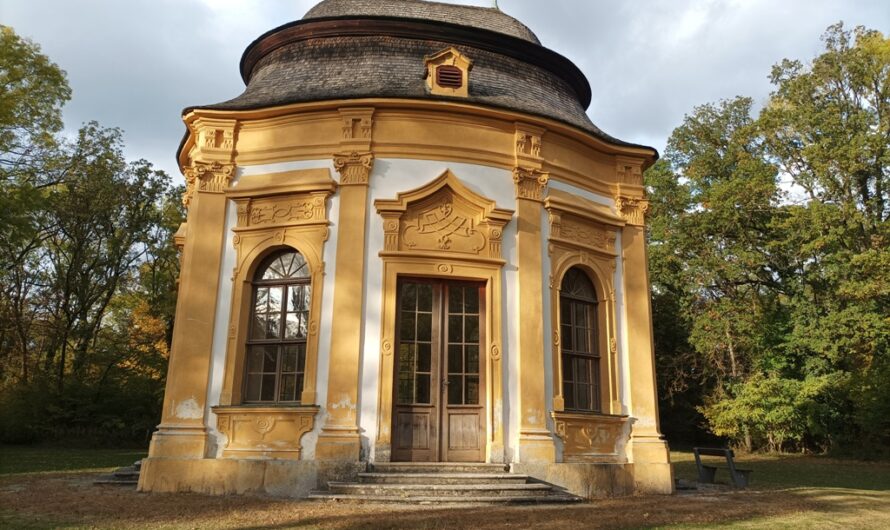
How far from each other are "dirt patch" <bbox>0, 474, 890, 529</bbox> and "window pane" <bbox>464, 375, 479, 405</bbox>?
2.13 m

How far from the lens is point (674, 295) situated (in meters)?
25.1

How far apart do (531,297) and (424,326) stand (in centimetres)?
165

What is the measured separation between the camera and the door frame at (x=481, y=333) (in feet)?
30.7

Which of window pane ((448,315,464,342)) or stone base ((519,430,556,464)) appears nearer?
stone base ((519,430,556,464))

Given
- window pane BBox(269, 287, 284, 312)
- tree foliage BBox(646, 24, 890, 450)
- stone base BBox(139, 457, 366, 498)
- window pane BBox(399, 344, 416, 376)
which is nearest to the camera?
stone base BBox(139, 457, 366, 498)

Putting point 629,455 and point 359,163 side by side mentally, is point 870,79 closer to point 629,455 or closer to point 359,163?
point 629,455

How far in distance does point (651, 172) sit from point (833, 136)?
6.02m

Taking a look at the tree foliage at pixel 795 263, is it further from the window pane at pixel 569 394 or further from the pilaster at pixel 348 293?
the pilaster at pixel 348 293

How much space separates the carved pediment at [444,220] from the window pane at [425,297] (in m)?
0.56

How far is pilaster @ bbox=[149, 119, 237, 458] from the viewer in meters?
9.50

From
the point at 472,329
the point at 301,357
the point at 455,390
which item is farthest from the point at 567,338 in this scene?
the point at 301,357

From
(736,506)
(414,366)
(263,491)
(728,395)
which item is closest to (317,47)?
(414,366)

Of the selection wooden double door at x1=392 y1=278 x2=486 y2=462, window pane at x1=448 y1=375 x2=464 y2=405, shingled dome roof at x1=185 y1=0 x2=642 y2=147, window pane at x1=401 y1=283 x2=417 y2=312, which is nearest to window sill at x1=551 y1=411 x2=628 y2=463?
wooden double door at x1=392 y1=278 x2=486 y2=462

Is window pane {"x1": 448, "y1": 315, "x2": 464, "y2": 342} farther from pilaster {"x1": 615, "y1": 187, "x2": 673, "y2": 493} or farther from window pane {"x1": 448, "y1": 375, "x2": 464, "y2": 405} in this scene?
pilaster {"x1": 615, "y1": 187, "x2": 673, "y2": 493}
